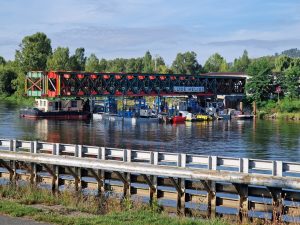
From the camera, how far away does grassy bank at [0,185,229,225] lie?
21.1 m

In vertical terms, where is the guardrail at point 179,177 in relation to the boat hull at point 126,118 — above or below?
above

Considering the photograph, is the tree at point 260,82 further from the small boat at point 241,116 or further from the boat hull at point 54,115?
the boat hull at point 54,115

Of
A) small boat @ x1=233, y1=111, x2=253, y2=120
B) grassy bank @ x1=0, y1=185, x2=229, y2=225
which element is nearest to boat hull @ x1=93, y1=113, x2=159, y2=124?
small boat @ x1=233, y1=111, x2=253, y2=120

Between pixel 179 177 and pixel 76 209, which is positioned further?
pixel 179 177

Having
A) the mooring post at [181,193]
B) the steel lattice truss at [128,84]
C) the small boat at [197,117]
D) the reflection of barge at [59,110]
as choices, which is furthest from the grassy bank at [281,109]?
the mooring post at [181,193]

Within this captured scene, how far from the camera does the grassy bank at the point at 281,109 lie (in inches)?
5271

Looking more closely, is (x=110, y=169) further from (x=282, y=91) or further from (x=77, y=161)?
(x=282, y=91)

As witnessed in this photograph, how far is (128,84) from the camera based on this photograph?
142m

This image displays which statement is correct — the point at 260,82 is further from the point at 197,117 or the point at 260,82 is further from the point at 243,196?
the point at 243,196

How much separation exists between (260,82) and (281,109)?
41.1 feet

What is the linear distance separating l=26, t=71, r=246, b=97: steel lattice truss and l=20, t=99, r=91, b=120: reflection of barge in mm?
3316

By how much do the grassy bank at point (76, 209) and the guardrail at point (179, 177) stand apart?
2.49 meters

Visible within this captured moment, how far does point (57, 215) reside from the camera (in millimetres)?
21875

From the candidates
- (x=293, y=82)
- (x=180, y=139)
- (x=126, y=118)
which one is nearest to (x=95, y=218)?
(x=180, y=139)
